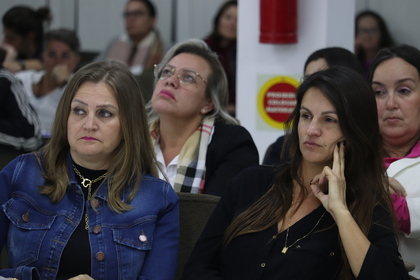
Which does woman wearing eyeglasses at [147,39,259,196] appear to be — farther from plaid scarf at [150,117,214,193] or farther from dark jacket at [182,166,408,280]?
dark jacket at [182,166,408,280]

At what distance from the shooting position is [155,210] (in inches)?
104

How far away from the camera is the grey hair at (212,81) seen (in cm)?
381

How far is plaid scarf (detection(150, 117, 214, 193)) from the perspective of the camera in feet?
11.4

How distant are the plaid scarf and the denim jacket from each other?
0.77 m

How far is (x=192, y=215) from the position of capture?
9.40 feet

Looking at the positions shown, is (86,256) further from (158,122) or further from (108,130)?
(158,122)

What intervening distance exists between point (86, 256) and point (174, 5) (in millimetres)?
5877

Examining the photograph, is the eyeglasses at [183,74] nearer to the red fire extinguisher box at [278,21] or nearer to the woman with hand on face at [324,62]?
the woman with hand on face at [324,62]

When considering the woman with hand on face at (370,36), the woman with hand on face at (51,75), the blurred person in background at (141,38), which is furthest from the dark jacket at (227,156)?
the blurred person in background at (141,38)

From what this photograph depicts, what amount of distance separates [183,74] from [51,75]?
2.66 meters

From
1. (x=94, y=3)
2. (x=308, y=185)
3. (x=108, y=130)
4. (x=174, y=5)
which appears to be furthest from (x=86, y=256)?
(x=94, y=3)

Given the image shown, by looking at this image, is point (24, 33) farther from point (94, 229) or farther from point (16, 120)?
point (94, 229)

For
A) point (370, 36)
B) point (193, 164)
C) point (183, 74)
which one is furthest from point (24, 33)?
point (193, 164)

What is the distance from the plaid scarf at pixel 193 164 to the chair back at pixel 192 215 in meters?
0.59
